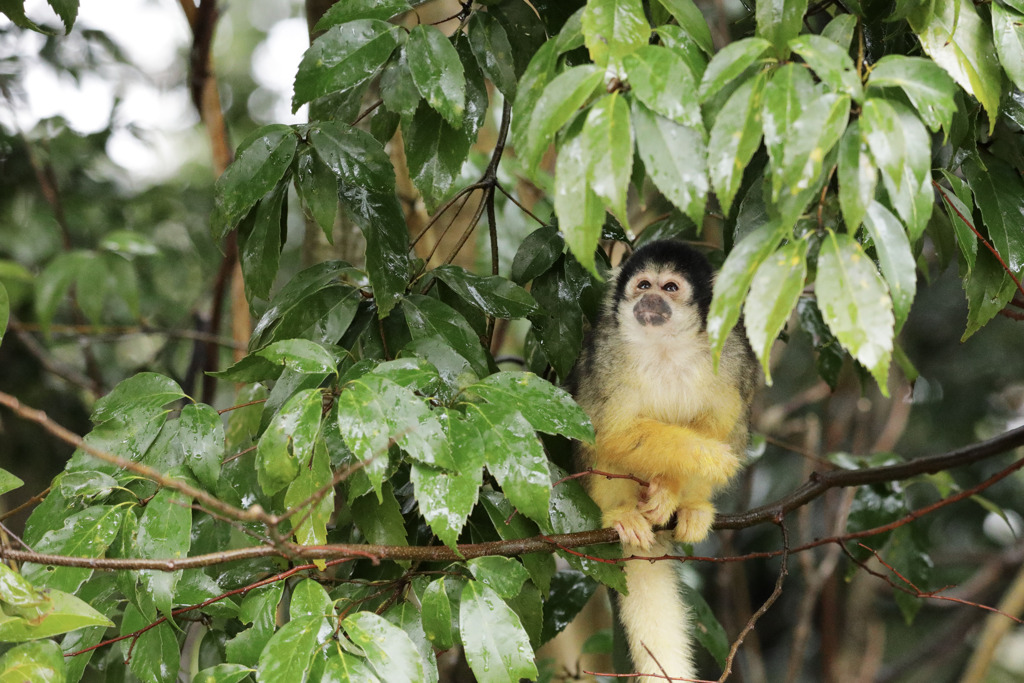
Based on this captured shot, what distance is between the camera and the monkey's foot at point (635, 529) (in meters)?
1.91

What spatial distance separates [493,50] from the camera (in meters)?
1.62

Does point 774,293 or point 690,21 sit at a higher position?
point 690,21

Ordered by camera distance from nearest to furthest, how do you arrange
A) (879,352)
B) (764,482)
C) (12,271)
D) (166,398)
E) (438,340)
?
(879,352)
(166,398)
(438,340)
(12,271)
(764,482)

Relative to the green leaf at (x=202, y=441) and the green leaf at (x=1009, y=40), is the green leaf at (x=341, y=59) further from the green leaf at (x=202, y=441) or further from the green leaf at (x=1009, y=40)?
the green leaf at (x=1009, y=40)

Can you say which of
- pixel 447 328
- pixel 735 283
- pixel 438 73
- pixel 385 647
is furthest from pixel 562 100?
pixel 385 647

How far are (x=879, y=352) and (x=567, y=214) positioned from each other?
1.30ft

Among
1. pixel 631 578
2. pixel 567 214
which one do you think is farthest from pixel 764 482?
pixel 567 214

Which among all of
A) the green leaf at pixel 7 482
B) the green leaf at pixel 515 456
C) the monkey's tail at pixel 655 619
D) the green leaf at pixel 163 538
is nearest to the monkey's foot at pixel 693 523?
the monkey's tail at pixel 655 619

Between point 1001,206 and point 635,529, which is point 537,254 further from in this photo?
point 1001,206

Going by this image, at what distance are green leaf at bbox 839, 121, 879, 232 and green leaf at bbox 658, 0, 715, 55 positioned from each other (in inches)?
12.6

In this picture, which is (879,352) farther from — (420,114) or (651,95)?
(420,114)

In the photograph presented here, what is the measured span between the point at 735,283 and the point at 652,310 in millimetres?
1072

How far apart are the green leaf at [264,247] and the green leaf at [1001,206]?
50.5 inches

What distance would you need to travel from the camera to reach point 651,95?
106cm
